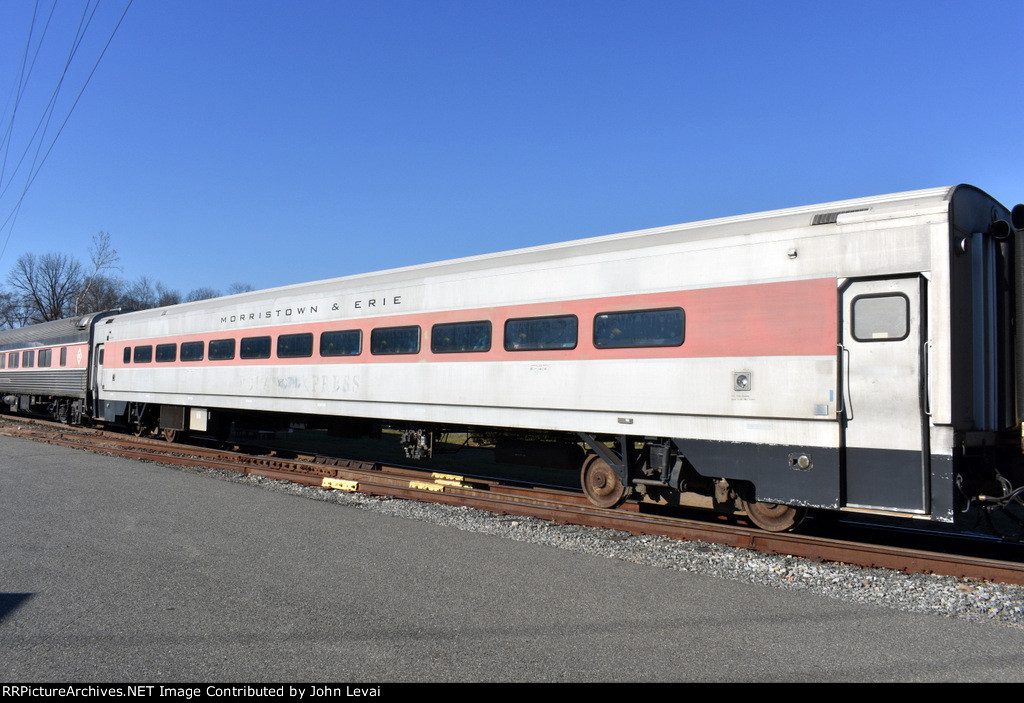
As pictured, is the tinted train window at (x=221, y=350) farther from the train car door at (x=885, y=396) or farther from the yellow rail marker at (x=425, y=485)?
the train car door at (x=885, y=396)

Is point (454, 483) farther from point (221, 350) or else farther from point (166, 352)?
point (166, 352)

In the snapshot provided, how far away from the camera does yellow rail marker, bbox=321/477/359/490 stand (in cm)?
1020

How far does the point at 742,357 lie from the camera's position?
6875 millimetres

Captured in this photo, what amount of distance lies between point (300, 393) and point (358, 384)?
1689mm

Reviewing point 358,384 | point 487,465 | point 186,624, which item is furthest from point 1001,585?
point 487,465

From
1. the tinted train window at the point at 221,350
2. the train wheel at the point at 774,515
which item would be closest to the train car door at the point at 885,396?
the train wheel at the point at 774,515

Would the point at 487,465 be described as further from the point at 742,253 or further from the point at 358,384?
the point at 742,253

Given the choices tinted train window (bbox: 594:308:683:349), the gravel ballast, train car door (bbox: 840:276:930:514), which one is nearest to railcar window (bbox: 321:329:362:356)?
the gravel ballast

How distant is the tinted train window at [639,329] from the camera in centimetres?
736

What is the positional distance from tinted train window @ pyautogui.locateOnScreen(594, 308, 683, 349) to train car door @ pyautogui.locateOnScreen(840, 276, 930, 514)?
168 centimetres

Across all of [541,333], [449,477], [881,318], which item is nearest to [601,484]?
[541,333]

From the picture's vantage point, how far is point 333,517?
26.5 feet

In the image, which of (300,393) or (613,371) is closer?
(613,371)

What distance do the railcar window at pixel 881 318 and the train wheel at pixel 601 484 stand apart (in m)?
3.20
